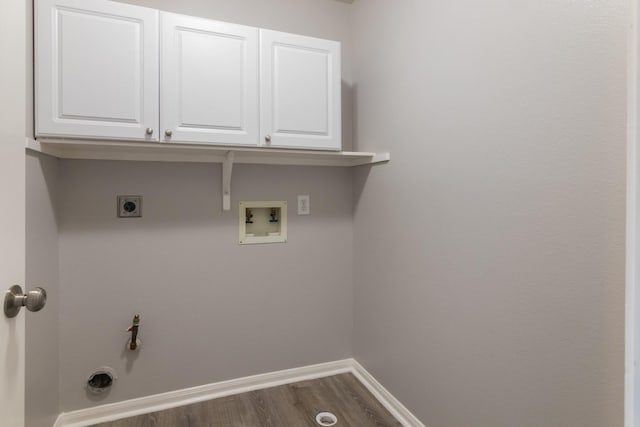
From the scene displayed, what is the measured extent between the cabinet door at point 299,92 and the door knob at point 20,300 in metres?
1.18

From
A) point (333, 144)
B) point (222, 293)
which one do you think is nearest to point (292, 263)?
point (222, 293)

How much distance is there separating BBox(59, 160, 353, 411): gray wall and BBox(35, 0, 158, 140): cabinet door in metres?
0.38

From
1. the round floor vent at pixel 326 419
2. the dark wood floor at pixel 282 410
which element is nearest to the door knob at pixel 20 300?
the dark wood floor at pixel 282 410

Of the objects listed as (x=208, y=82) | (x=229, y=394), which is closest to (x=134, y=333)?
(x=229, y=394)

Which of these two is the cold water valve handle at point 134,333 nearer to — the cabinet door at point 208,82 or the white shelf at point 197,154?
the white shelf at point 197,154

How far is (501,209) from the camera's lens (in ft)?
4.11

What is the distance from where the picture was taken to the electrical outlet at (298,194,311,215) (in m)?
2.20

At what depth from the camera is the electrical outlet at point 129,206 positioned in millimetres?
1821

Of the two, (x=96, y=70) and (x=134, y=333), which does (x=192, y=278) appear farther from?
(x=96, y=70)

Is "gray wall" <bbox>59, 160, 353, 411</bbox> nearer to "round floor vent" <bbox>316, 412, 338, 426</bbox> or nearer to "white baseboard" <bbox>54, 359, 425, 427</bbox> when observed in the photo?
"white baseboard" <bbox>54, 359, 425, 427</bbox>

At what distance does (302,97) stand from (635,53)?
1.35 meters

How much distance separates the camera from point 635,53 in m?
0.73

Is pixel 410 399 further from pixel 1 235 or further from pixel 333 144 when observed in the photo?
pixel 1 235

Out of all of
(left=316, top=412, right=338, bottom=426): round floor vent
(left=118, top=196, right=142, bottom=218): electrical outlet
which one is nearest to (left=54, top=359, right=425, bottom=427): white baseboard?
(left=316, top=412, right=338, bottom=426): round floor vent
